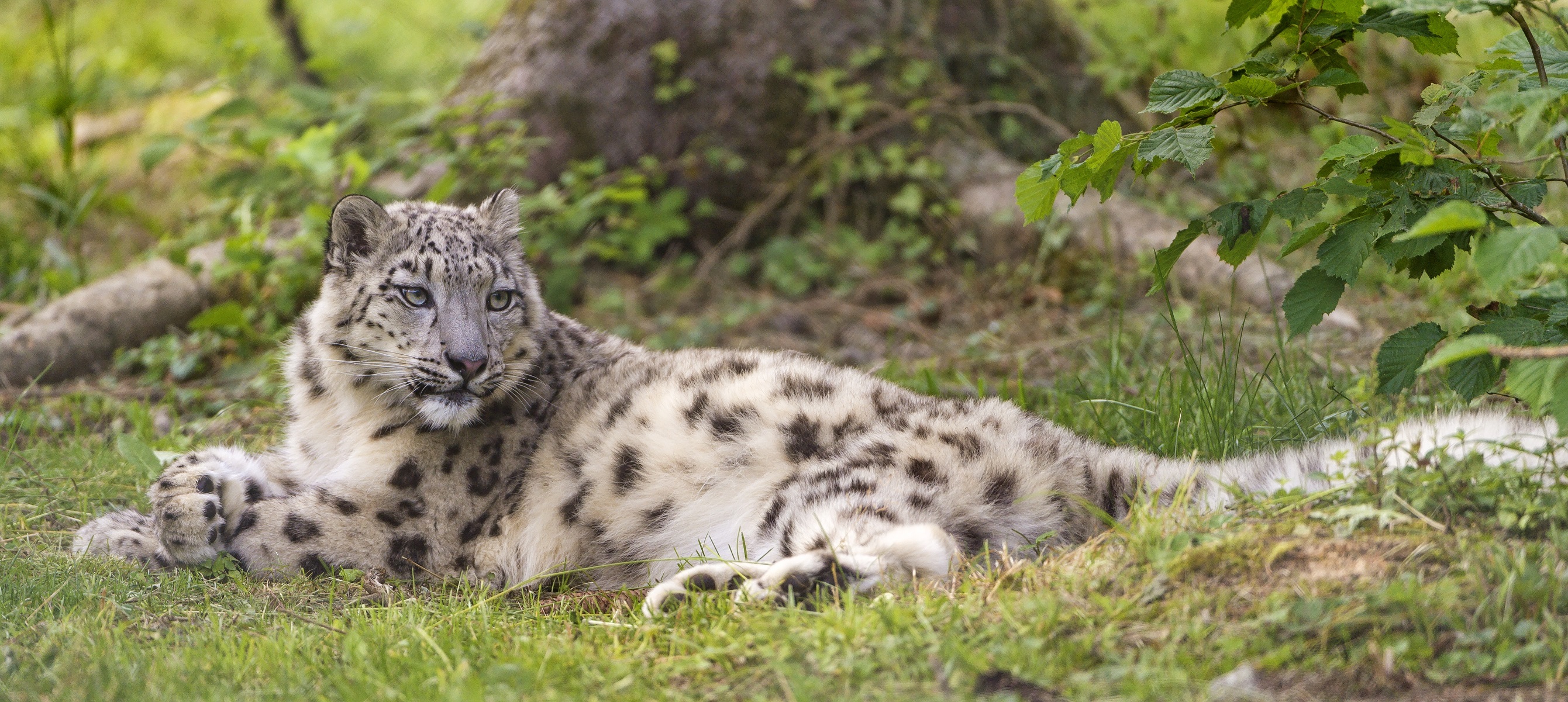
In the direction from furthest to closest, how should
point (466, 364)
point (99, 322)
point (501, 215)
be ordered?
point (99, 322) → point (501, 215) → point (466, 364)

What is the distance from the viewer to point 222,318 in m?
7.37

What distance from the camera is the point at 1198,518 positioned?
3.40m

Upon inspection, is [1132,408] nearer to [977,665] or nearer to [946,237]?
[977,665]

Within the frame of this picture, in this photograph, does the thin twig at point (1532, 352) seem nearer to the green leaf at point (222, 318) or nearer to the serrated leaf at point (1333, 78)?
the serrated leaf at point (1333, 78)

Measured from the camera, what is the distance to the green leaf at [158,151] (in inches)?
306

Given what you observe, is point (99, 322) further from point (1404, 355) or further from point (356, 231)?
point (1404, 355)

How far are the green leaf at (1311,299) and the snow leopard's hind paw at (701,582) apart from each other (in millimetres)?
1941

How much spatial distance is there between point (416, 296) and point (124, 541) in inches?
58.6

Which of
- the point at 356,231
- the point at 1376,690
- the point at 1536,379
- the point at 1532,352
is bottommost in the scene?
the point at 1376,690

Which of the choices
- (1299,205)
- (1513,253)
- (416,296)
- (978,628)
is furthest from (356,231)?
(1513,253)

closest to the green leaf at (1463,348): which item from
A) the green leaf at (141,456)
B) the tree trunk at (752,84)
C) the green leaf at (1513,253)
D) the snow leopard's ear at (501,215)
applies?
the green leaf at (1513,253)

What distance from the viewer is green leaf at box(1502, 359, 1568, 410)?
301cm

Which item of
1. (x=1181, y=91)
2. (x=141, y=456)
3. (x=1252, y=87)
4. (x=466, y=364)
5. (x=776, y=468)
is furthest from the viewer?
(x=141, y=456)

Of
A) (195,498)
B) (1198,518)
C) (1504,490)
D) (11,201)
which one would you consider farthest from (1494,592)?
(11,201)
